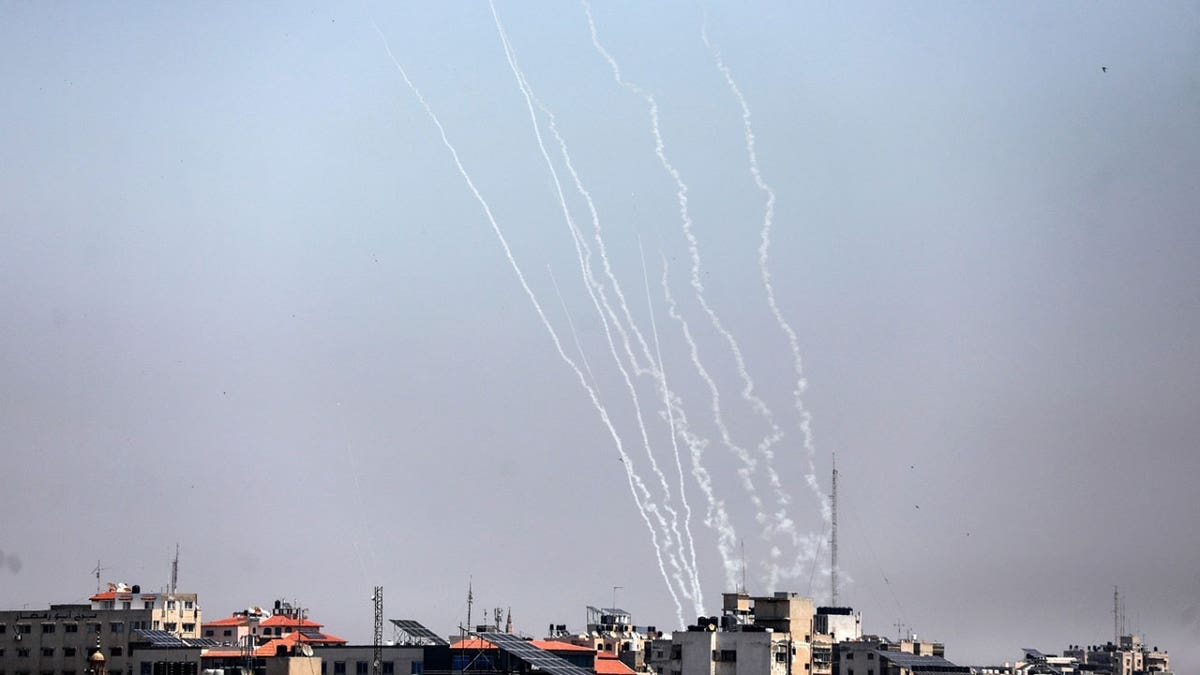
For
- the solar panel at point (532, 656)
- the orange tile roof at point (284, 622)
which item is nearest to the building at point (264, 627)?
the orange tile roof at point (284, 622)

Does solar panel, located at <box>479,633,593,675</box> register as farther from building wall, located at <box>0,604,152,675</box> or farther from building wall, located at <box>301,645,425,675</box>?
building wall, located at <box>0,604,152,675</box>

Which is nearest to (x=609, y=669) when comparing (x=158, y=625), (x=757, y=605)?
(x=757, y=605)

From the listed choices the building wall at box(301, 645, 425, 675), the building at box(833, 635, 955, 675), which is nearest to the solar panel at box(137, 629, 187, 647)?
the building wall at box(301, 645, 425, 675)

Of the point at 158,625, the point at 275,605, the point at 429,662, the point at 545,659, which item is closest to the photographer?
the point at 545,659

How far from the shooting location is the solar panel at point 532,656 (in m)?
134

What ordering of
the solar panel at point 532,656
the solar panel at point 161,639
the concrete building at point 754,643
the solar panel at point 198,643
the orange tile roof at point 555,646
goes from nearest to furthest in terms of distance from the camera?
the solar panel at point 532,656
the concrete building at point 754,643
the solar panel at point 161,639
the solar panel at point 198,643
the orange tile roof at point 555,646

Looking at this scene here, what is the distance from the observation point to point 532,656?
137m

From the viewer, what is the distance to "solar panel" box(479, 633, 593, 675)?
440 ft

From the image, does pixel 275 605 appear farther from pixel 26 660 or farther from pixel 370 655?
pixel 370 655

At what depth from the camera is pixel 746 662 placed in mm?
142250

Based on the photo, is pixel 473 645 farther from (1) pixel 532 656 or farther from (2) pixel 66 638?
(2) pixel 66 638

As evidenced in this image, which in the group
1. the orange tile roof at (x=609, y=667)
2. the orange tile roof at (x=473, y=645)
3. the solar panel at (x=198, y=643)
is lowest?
the orange tile roof at (x=609, y=667)

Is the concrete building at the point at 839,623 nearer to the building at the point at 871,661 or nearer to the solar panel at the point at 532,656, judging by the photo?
the building at the point at 871,661

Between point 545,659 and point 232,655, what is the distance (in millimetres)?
29176
